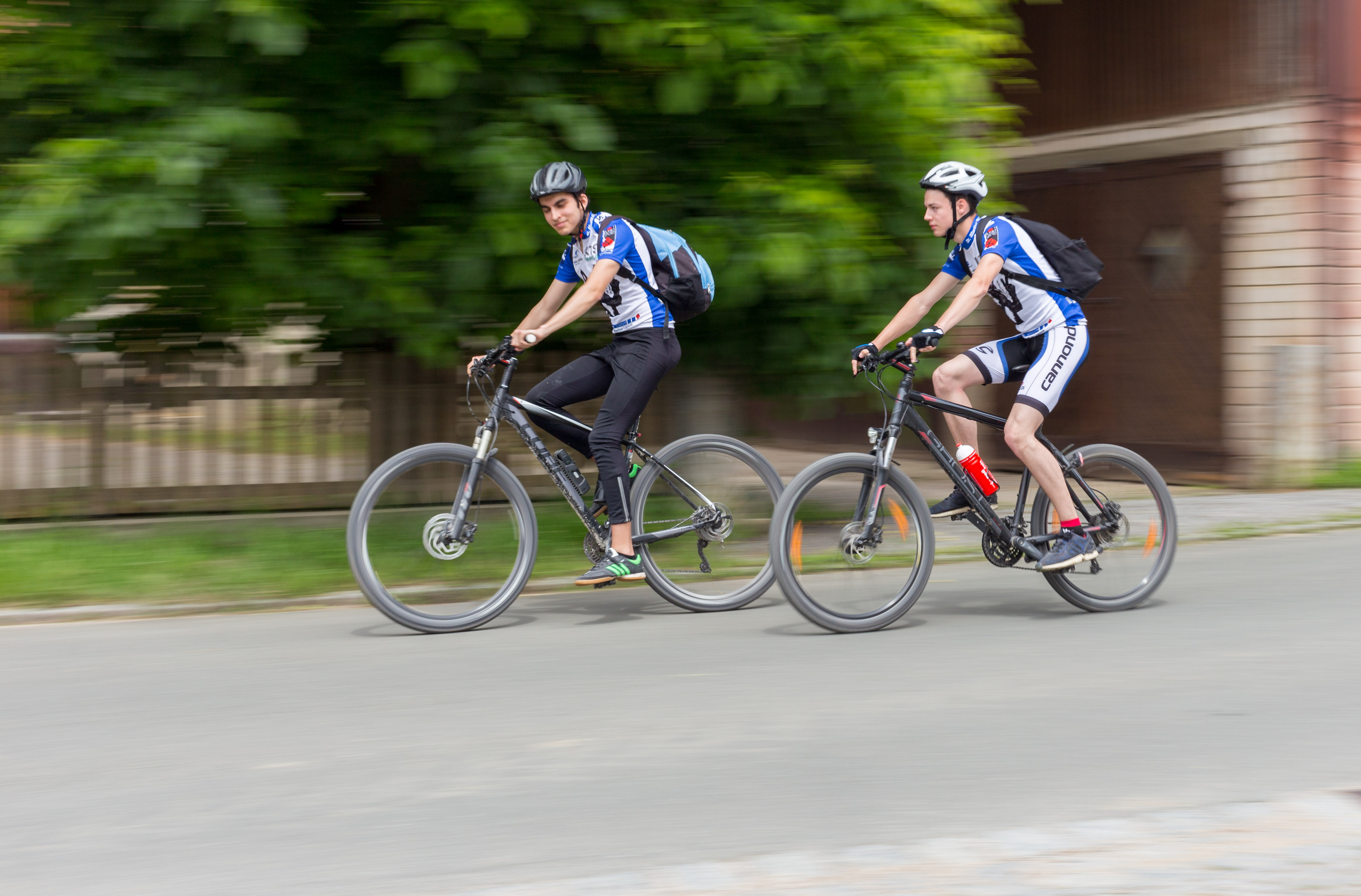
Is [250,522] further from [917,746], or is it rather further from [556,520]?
[917,746]

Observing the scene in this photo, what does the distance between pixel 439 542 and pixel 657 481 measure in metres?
1.19

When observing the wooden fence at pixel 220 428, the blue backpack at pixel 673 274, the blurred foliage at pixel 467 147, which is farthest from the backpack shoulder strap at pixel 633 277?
the wooden fence at pixel 220 428

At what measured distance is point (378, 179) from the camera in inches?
352

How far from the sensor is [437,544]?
649 cm

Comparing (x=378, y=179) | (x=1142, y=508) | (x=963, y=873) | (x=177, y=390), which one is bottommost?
(x=963, y=873)

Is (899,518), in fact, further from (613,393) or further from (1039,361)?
(613,393)

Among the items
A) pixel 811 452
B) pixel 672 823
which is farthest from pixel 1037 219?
pixel 672 823

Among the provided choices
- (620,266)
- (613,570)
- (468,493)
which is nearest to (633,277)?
(620,266)

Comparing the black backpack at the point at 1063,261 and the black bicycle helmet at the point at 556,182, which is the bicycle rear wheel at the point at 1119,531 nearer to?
the black backpack at the point at 1063,261

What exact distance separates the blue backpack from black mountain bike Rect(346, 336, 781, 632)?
640 millimetres

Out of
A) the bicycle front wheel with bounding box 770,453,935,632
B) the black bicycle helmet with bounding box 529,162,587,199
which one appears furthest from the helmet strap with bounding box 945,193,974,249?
the black bicycle helmet with bounding box 529,162,587,199

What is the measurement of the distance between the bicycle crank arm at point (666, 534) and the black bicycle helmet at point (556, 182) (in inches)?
65.3

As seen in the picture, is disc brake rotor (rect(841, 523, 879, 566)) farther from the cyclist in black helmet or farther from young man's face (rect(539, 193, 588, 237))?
young man's face (rect(539, 193, 588, 237))

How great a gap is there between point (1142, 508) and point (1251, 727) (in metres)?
2.28
